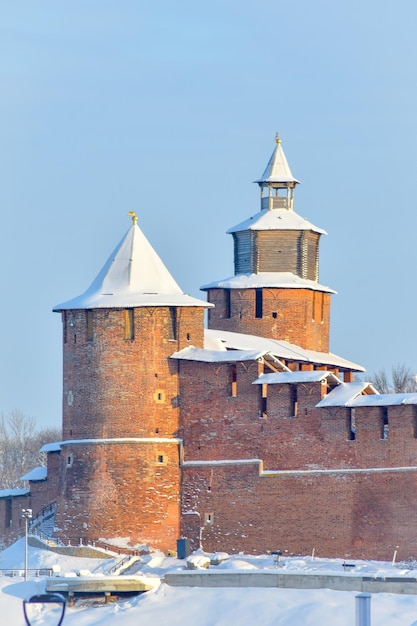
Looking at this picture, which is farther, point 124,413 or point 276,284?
point 276,284

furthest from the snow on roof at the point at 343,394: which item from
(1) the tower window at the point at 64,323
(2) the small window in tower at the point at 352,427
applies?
(1) the tower window at the point at 64,323

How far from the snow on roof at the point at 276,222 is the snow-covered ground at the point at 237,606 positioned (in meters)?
15.4

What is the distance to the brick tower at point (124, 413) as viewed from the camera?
6059 cm

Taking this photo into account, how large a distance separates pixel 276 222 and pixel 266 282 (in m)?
2.24

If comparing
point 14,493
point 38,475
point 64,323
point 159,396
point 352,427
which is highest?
point 64,323

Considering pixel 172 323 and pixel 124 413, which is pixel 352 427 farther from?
pixel 124 413

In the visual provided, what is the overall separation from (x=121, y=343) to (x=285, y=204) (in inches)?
478

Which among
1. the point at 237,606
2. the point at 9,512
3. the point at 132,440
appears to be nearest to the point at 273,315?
the point at 132,440

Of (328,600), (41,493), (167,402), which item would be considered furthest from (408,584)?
(41,493)

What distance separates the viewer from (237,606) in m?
52.5

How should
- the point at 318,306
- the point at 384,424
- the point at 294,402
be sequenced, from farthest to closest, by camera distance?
1. the point at 318,306
2. the point at 294,402
3. the point at 384,424

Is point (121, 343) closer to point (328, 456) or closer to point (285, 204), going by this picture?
point (328, 456)

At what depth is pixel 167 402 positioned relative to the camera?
61500 millimetres

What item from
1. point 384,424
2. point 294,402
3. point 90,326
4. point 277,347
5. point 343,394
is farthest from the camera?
point 277,347
